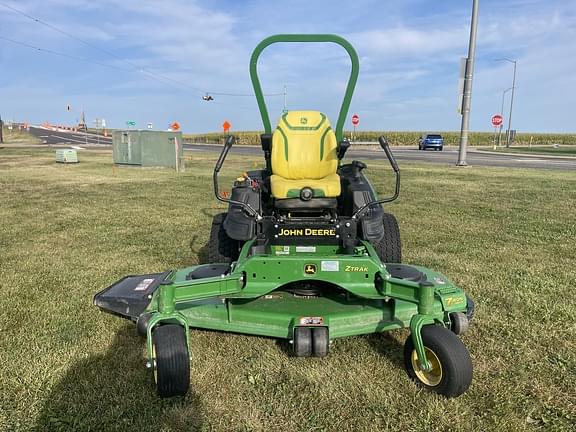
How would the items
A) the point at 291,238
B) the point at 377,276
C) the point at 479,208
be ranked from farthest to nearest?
the point at 479,208
the point at 291,238
the point at 377,276

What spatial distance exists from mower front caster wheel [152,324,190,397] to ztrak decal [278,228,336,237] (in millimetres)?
1277

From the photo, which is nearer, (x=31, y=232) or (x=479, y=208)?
(x=31, y=232)

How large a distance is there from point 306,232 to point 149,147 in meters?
16.1

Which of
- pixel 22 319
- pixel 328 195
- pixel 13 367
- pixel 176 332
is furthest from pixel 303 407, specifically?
pixel 22 319

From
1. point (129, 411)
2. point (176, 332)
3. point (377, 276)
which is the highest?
point (377, 276)

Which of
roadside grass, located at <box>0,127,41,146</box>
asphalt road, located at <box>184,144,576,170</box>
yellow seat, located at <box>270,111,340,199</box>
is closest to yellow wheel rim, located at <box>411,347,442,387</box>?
yellow seat, located at <box>270,111,340,199</box>

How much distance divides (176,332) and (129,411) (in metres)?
0.49

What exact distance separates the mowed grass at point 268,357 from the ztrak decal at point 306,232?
0.80 metres

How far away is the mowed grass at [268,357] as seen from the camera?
2502 mm

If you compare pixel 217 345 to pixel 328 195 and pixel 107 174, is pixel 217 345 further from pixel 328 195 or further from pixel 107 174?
pixel 107 174

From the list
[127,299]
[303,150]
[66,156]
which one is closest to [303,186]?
[303,150]

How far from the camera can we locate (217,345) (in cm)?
329

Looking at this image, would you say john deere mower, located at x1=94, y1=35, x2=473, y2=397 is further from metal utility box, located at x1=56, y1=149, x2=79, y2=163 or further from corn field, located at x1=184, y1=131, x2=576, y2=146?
corn field, located at x1=184, y1=131, x2=576, y2=146

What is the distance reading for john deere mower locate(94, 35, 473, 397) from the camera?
2.60 meters
